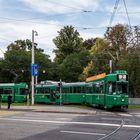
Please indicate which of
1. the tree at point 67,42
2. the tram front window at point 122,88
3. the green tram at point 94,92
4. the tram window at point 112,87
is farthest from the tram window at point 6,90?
the tree at point 67,42

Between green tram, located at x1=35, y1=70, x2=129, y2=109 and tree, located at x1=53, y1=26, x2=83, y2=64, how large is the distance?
201ft

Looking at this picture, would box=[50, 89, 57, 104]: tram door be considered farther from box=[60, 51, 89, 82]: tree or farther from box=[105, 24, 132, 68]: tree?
box=[60, 51, 89, 82]: tree

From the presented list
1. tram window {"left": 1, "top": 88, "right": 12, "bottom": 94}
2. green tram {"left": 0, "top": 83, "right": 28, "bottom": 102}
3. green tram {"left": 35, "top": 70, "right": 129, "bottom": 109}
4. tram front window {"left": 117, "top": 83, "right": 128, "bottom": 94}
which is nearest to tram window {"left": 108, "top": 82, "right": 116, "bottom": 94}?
green tram {"left": 35, "top": 70, "right": 129, "bottom": 109}

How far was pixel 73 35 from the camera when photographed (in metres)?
129

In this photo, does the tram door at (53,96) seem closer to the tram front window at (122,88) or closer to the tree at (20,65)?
the tram front window at (122,88)

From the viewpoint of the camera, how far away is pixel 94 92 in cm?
4731

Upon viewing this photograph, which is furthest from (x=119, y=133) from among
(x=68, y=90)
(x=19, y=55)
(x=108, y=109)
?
(x=19, y=55)

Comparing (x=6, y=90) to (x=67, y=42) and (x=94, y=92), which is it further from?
(x=67, y=42)

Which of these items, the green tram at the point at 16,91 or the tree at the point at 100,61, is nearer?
the green tram at the point at 16,91

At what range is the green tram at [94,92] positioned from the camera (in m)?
41.1

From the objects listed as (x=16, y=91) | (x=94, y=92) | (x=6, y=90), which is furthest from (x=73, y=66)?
(x=94, y=92)

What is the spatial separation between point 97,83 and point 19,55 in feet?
223

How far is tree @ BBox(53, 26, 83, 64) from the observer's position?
12781cm

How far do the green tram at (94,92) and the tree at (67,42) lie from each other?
61.4 m
